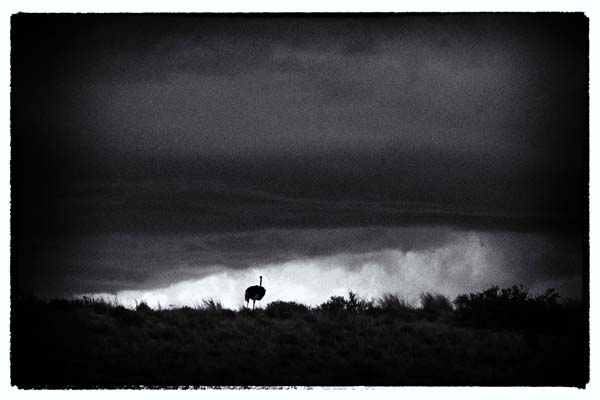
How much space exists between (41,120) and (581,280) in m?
4.61

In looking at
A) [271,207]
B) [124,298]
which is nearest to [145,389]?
[124,298]

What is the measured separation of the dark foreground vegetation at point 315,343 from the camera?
7.60 m

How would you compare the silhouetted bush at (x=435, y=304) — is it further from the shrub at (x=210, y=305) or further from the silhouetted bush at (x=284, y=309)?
the shrub at (x=210, y=305)

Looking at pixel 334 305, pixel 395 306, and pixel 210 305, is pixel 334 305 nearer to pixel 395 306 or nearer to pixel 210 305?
pixel 395 306

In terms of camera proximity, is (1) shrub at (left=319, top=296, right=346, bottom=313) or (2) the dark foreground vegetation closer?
(2) the dark foreground vegetation

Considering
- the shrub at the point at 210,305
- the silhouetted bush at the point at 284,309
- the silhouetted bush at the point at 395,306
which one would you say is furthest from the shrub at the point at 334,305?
the shrub at the point at 210,305

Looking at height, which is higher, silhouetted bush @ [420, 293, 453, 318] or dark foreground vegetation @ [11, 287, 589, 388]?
silhouetted bush @ [420, 293, 453, 318]

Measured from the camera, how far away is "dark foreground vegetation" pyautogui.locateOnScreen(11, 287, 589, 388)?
760cm

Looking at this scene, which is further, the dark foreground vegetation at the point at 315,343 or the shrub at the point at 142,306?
the shrub at the point at 142,306

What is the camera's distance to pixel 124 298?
776 cm

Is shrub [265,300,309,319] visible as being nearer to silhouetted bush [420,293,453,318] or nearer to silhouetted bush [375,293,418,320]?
silhouetted bush [375,293,418,320]

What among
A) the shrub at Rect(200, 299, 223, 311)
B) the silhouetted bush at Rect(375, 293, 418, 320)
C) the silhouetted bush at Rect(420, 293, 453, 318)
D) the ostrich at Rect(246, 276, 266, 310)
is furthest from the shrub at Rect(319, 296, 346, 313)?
the shrub at Rect(200, 299, 223, 311)

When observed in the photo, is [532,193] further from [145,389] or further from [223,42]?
[145,389]

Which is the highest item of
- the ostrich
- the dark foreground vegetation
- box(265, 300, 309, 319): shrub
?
the ostrich
